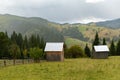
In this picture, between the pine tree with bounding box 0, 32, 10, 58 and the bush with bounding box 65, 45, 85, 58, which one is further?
the bush with bounding box 65, 45, 85, 58

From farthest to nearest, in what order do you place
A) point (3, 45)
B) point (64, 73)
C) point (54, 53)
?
point (3, 45)
point (54, 53)
point (64, 73)

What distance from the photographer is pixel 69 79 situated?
27.0 metres

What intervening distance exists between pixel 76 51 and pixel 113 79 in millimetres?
89837

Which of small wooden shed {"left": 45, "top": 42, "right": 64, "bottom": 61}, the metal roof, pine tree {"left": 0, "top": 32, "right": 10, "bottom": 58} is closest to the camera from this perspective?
small wooden shed {"left": 45, "top": 42, "right": 64, "bottom": 61}

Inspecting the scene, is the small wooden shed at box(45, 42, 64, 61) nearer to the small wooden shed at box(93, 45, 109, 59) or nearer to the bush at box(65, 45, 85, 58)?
the small wooden shed at box(93, 45, 109, 59)

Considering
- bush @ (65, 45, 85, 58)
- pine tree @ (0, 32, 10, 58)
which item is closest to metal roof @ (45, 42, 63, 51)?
pine tree @ (0, 32, 10, 58)

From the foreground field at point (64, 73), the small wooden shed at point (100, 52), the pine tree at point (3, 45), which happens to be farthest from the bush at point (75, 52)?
the foreground field at point (64, 73)

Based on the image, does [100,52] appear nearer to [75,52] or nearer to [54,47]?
[75,52]

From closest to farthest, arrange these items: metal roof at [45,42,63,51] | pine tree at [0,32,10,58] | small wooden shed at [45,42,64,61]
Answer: small wooden shed at [45,42,64,61]
metal roof at [45,42,63,51]
pine tree at [0,32,10,58]

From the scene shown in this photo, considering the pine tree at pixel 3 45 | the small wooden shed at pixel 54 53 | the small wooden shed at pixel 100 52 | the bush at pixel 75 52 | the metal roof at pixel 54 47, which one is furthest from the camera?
the bush at pixel 75 52

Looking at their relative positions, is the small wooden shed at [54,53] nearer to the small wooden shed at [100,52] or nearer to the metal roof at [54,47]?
the metal roof at [54,47]

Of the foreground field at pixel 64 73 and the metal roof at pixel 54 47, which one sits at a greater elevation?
the metal roof at pixel 54 47

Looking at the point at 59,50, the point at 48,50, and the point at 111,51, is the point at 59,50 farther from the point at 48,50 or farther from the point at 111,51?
the point at 111,51

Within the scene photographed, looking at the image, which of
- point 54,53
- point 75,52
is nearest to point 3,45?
point 54,53
